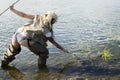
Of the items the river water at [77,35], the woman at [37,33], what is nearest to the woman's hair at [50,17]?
the woman at [37,33]

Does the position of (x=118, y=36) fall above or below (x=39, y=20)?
below

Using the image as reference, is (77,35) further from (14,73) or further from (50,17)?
(14,73)

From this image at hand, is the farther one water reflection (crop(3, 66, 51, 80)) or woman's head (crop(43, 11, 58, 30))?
water reflection (crop(3, 66, 51, 80))

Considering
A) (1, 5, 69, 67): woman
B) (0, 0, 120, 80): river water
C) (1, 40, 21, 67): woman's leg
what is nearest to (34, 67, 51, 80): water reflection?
(0, 0, 120, 80): river water

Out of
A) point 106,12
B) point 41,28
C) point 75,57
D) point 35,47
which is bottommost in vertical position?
point 106,12

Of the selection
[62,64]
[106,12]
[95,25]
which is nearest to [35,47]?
[62,64]

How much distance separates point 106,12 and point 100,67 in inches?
467

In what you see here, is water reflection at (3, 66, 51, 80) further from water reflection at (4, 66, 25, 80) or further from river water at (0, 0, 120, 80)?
river water at (0, 0, 120, 80)

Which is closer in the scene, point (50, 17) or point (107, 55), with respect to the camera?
point (50, 17)

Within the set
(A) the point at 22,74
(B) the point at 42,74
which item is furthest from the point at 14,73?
(B) the point at 42,74

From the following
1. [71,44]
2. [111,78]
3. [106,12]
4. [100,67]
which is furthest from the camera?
[106,12]

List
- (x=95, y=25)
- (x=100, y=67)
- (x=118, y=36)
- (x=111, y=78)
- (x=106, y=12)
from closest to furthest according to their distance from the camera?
(x=111, y=78) → (x=100, y=67) → (x=118, y=36) → (x=95, y=25) → (x=106, y=12)

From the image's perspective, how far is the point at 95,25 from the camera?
53.8 feet

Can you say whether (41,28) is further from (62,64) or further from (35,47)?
(62,64)
